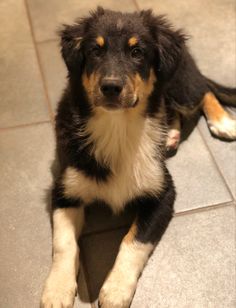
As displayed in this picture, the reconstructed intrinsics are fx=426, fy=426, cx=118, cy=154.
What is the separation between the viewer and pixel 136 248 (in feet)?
5.93

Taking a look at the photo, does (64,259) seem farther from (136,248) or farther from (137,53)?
(137,53)

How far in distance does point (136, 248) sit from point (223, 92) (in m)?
1.12

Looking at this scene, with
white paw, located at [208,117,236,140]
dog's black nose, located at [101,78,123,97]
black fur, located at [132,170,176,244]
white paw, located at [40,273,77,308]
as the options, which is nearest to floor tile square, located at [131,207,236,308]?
black fur, located at [132,170,176,244]

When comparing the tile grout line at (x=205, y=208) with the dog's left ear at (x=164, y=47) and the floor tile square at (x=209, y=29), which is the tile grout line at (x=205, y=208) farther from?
the floor tile square at (x=209, y=29)

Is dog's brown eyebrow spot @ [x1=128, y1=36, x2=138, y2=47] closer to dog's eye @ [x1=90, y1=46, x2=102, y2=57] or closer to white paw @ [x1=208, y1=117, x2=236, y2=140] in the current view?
dog's eye @ [x1=90, y1=46, x2=102, y2=57]

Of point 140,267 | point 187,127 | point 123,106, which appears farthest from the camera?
point 187,127

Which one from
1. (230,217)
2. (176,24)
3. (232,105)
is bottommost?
(230,217)

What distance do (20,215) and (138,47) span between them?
3.20 feet

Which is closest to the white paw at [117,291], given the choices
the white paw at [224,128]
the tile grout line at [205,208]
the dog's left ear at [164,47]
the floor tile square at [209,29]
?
the tile grout line at [205,208]

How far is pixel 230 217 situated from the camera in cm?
210

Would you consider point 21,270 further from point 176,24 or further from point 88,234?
point 176,24

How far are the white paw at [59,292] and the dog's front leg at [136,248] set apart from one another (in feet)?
0.41

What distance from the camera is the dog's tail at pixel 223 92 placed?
2.43m

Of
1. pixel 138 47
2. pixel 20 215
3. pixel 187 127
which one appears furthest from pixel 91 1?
pixel 20 215
